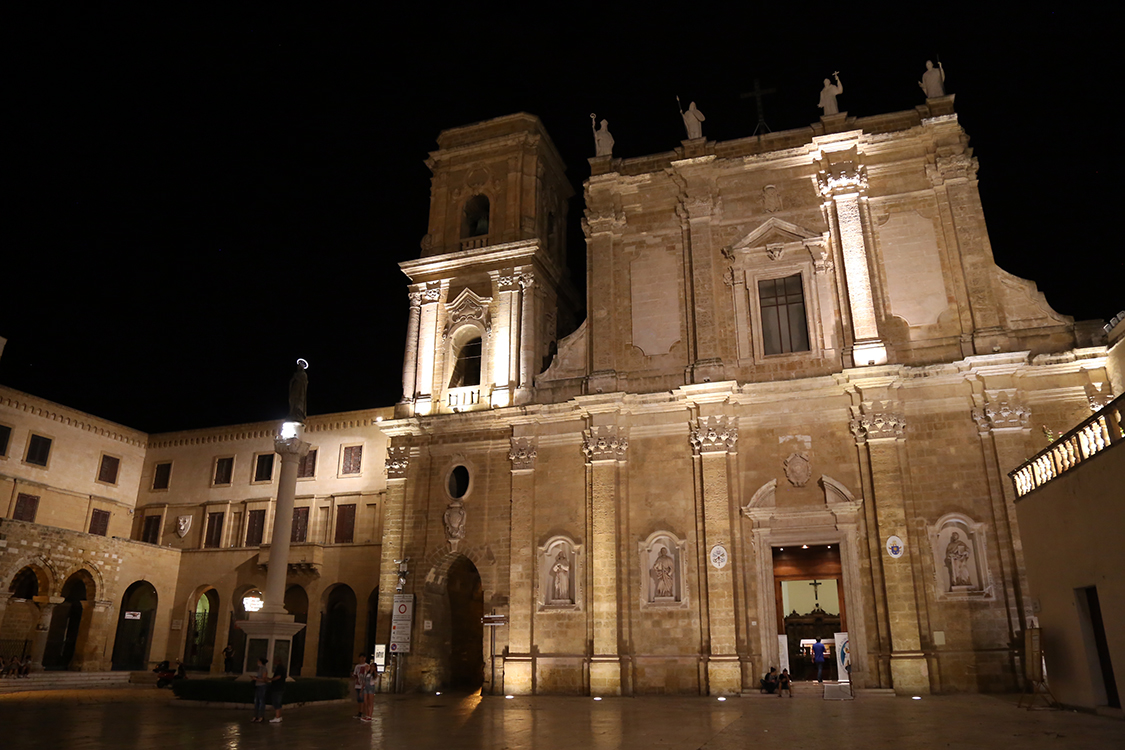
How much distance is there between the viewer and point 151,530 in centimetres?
3606

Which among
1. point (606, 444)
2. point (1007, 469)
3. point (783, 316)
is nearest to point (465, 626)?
point (606, 444)

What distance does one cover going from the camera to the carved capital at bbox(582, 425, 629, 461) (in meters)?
22.9

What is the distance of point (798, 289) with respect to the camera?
2369cm

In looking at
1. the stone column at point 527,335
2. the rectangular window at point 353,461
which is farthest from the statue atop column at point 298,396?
the rectangular window at point 353,461

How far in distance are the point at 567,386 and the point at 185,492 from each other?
2113 cm

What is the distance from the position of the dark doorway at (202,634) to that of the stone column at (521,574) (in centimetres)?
1695

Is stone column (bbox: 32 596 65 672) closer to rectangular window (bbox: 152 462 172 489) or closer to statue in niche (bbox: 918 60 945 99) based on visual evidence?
rectangular window (bbox: 152 462 172 489)

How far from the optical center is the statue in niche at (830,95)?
2467 centimetres

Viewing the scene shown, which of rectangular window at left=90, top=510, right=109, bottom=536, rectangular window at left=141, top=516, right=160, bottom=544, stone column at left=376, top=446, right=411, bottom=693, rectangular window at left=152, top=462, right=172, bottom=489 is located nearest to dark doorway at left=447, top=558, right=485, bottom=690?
stone column at left=376, top=446, right=411, bottom=693

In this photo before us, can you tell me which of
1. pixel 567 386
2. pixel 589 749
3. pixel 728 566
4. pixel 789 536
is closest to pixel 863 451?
pixel 789 536

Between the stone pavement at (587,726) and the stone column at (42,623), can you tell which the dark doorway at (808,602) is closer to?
the stone pavement at (587,726)

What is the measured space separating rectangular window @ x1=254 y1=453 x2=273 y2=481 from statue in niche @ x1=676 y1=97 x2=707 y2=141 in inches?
876

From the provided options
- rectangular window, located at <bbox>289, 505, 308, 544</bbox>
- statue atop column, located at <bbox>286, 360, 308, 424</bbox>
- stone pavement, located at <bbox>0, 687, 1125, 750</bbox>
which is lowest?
stone pavement, located at <bbox>0, 687, 1125, 750</bbox>

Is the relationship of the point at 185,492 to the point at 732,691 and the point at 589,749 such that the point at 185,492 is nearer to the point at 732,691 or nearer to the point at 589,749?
the point at 732,691
